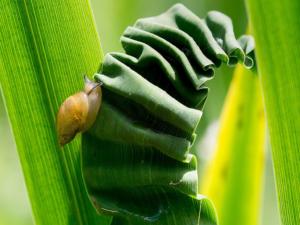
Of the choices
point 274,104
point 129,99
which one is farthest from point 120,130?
point 274,104

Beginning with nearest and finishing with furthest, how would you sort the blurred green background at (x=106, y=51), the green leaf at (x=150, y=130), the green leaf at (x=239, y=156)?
the green leaf at (x=150, y=130) < the green leaf at (x=239, y=156) < the blurred green background at (x=106, y=51)

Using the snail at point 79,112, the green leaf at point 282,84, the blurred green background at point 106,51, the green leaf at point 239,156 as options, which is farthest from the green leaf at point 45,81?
the blurred green background at point 106,51

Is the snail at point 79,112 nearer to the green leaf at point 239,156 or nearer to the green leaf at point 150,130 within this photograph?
the green leaf at point 150,130

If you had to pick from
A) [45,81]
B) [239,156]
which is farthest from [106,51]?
[45,81]

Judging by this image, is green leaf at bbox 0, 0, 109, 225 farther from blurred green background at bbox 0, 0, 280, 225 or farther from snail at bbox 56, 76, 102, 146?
blurred green background at bbox 0, 0, 280, 225

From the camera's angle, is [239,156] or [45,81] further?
[239,156]

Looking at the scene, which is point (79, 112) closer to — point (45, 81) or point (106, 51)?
point (45, 81)
